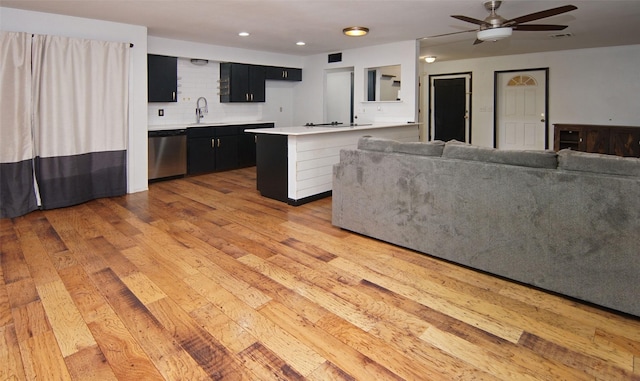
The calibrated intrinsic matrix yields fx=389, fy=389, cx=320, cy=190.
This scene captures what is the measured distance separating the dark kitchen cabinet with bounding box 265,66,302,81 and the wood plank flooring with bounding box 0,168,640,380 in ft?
16.7

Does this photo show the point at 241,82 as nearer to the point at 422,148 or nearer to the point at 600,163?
the point at 422,148

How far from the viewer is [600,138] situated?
7.13 metres

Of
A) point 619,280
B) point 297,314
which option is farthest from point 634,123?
point 297,314

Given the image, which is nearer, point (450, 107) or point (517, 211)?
point (517, 211)

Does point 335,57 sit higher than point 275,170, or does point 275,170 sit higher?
point 335,57

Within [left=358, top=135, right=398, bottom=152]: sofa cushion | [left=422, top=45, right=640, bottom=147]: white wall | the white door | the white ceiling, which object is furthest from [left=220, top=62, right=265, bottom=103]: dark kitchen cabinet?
the white door

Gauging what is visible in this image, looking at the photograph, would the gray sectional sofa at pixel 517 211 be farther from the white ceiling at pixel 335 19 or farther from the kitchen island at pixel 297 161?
the white ceiling at pixel 335 19

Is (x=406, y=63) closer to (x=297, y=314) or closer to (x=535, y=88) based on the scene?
(x=535, y=88)

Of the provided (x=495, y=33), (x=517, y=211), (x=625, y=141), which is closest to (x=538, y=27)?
(x=495, y=33)

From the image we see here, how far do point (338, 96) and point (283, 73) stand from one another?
1.26m

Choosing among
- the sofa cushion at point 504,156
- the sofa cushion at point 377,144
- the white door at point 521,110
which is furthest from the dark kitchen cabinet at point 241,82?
the sofa cushion at point 504,156

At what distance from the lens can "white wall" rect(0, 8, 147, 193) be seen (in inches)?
183

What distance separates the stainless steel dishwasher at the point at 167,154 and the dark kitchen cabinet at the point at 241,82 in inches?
56.2

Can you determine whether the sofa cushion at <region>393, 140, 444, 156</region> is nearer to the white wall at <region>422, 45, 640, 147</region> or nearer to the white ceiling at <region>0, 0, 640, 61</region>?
the white ceiling at <region>0, 0, 640, 61</region>
